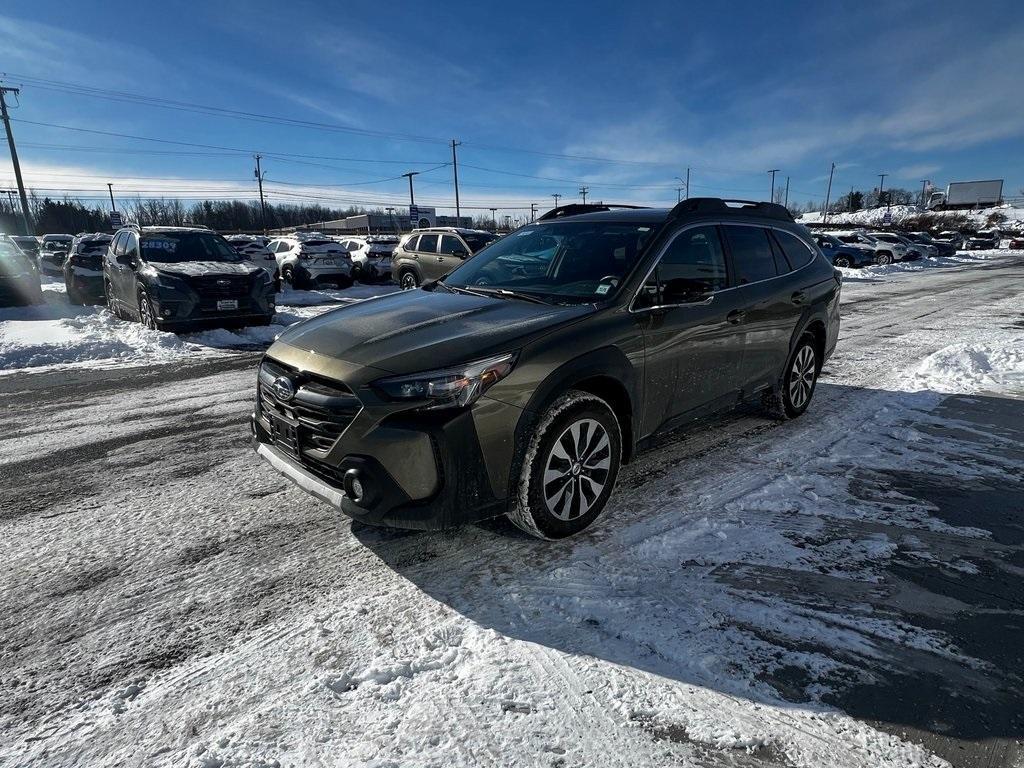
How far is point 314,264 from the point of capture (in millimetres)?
18422

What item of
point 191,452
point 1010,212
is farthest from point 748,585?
point 1010,212

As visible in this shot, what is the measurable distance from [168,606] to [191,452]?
2.13 meters

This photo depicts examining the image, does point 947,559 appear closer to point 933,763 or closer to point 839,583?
point 839,583

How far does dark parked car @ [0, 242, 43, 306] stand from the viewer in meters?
11.8

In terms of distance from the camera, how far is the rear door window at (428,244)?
16.4m

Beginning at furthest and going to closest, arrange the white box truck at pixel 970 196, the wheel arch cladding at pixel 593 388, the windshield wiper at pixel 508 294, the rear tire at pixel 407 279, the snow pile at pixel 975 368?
the white box truck at pixel 970 196
the rear tire at pixel 407 279
the snow pile at pixel 975 368
the windshield wiper at pixel 508 294
the wheel arch cladding at pixel 593 388

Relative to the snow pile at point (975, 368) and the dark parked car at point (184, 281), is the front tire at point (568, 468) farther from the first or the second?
the dark parked car at point (184, 281)

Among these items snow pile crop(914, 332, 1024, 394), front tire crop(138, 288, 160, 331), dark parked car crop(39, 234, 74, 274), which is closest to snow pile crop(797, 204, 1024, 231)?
snow pile crop(914, 332, 1024, 394)

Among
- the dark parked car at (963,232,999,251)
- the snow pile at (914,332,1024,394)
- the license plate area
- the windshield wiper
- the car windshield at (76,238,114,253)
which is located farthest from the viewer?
the dark parked car at (963,232,999,251)

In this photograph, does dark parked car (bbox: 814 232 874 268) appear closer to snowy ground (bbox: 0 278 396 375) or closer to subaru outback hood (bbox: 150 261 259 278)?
subaru outback hood (bbox: 150 261 259 278)

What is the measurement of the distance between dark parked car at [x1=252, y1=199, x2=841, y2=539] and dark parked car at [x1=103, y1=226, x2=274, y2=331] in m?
6.94

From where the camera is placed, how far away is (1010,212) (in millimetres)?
93688

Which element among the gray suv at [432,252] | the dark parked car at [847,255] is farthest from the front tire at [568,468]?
the dark parked car at [847,255]

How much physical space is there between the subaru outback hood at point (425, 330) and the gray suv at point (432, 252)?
40.0 feet
